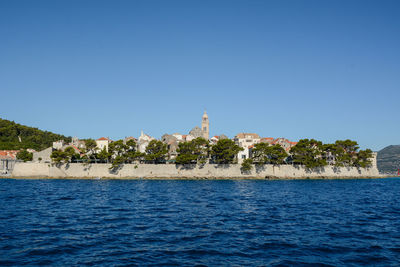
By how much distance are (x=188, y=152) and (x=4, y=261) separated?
208 feet

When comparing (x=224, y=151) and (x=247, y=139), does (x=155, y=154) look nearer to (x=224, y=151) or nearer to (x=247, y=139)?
(x=224, y=151)

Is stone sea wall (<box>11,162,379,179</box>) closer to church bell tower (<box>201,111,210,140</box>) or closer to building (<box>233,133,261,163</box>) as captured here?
building (<box>233,133,261,163</box>)

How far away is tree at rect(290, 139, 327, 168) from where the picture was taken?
76812mm

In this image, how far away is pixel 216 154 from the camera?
76250mm

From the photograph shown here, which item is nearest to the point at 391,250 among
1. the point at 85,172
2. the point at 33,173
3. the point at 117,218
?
the point at 117,218

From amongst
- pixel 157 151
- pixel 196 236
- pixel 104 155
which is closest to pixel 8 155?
pixel 104 155

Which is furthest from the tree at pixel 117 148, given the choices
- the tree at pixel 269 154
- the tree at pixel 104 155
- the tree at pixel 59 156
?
the tree at pixel 269 154

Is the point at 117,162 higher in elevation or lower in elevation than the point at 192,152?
lower

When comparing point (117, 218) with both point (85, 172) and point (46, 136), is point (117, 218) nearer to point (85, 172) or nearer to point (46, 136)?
point (85, 172)

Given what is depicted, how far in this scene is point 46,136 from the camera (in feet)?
407

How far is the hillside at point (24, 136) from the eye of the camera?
108812 mm

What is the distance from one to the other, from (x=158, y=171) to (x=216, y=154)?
1443cm

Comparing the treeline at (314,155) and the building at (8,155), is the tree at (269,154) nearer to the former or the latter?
the treeline at (314,155)

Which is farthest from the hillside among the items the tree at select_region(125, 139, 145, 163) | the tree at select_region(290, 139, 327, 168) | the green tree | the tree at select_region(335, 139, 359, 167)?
the tree at select_region(335, 139, 359, 167)
